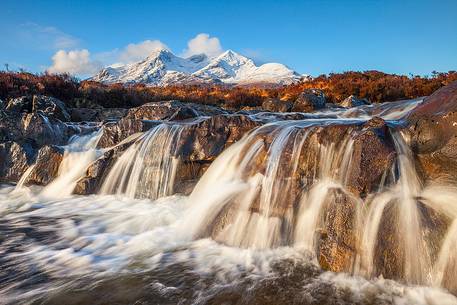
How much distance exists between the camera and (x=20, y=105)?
13.2 metres

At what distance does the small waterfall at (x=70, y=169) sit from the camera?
8758mm

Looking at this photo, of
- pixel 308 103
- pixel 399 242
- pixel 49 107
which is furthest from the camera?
pixel 308 103

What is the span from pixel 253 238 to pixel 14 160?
809 cm

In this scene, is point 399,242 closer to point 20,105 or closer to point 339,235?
point 339,235

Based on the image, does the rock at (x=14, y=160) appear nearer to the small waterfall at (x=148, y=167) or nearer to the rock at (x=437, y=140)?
the small waterfall at (x=148, y=167)

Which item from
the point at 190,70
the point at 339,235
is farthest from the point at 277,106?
the point at 190,70

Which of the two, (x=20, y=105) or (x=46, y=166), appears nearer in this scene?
(x=46, y=166)

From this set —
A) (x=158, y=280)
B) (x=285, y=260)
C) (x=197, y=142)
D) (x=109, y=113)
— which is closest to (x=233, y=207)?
(x=285, y=260)

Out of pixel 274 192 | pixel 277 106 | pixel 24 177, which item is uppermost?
pixel 277 106

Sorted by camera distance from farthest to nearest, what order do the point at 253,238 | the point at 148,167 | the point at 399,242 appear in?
the point at 148,167 < the point at 253,238 < the point at 399,242

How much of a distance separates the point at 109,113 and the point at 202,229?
11974 mm

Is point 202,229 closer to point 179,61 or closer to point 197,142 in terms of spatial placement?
point 197,142

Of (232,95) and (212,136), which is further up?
(232,95)

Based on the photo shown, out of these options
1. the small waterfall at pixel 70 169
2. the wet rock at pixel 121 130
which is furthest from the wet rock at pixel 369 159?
the small waterfall at pixel 70 169
